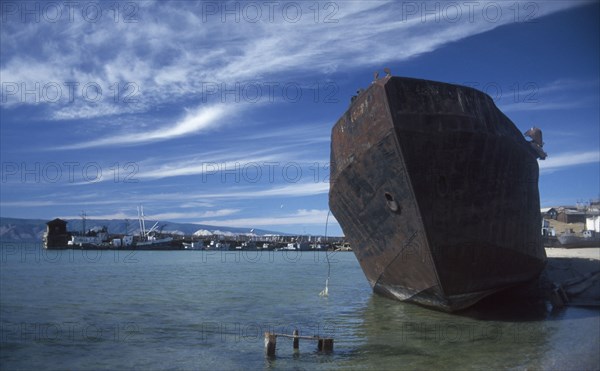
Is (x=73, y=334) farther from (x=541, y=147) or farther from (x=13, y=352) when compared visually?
(x=541, y=147)

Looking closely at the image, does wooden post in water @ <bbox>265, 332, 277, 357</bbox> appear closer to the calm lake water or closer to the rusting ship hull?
the calm lake water

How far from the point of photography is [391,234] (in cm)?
969

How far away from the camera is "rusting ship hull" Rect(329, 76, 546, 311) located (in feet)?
28.6

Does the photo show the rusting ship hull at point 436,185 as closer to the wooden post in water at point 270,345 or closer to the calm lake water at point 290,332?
the calm lake water at point 290,332

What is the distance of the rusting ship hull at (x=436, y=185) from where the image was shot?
872 centimetres

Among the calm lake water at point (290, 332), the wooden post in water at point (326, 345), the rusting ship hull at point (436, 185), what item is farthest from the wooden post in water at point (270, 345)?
the rusting ship hull at point (436, 185)

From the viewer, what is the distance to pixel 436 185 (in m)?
8.88

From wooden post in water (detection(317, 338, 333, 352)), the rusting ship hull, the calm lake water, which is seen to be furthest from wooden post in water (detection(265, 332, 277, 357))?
the rusting ship hull

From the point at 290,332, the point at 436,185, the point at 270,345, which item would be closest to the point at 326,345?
the point at 270,345

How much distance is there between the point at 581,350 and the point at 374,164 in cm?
451

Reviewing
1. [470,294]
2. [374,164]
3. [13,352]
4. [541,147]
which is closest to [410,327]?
[470,294]

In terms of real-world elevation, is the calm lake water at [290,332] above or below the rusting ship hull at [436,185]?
below

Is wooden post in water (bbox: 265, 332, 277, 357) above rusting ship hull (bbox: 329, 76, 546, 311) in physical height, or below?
below

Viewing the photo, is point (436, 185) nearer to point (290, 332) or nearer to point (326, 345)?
point (326, 345)
